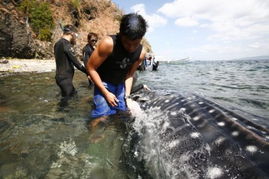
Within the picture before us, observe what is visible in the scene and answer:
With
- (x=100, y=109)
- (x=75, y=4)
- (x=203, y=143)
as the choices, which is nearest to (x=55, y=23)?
(x=75, y=4)

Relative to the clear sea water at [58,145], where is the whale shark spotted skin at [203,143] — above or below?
above

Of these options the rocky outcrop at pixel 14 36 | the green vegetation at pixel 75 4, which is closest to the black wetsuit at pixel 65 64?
the rocky outcrop at pixel 14 36

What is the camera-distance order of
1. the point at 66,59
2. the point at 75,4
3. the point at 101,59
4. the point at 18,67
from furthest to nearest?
the point at 75,4 < the point at 18,67 < the point at 66,59 < the point at 101,59

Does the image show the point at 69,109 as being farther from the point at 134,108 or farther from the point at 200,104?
the point at 200,104

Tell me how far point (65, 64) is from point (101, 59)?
2021 mm

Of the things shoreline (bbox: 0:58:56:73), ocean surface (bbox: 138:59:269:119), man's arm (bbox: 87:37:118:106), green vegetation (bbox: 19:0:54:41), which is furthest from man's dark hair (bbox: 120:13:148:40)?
green vegetation (bbox: 19:0:54:41)

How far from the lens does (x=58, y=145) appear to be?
9.02ft

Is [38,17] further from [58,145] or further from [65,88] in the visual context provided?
[58,145]

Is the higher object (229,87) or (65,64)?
(65,64)

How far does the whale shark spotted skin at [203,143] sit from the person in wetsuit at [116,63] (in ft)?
2.21

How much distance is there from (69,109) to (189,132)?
282cm

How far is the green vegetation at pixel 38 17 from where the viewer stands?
22.4 meters

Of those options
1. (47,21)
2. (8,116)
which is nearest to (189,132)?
(8,116)

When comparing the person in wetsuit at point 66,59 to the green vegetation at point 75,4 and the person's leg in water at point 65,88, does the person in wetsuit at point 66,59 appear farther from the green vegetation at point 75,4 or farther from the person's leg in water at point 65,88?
the green vegetation at point 75,4
